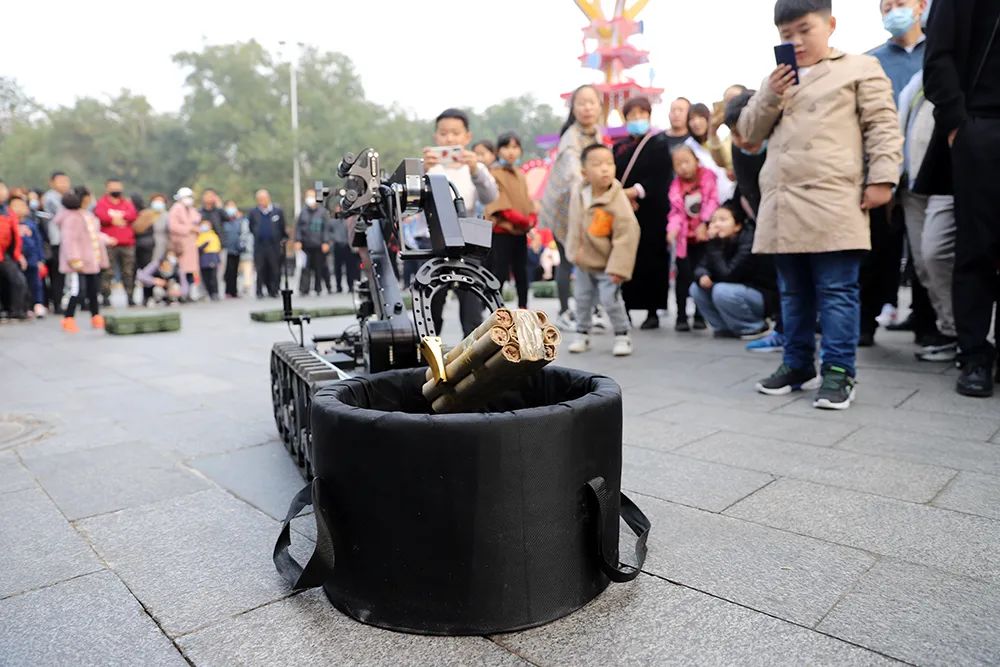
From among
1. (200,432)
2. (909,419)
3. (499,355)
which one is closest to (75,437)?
(200,432)

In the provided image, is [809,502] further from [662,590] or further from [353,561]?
[353,561]

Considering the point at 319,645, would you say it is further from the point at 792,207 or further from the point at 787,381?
the point at 787,381

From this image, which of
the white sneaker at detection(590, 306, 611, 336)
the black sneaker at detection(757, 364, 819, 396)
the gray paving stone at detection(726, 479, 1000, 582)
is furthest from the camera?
the white sneaker at detection(590, 306, 611, 336)

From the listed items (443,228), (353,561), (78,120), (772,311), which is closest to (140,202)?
(772,311)

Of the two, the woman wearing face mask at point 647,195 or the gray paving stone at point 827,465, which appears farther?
the woman wearing face mask at point 647,195

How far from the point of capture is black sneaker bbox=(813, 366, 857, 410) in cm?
369

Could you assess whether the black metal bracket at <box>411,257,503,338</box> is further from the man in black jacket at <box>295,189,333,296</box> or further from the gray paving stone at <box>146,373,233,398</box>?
the man in black jacket at <box>295,189,333,296</box>

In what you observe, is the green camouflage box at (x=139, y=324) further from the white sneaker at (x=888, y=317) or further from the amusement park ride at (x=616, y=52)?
the amusement park ride at (x=616, y=52)

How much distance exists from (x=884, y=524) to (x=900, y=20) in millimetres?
4449

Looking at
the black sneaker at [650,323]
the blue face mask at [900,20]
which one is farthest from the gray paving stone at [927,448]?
the black sneaker at [650,323]

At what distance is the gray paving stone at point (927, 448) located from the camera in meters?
2.71

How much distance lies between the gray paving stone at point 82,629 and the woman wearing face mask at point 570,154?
4976mm

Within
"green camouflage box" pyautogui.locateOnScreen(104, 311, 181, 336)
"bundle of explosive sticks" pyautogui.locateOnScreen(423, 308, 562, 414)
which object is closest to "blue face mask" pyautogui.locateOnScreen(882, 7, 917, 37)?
"bundle of explosive sticks" pyautogui.locateOnScreen(423, 308, 562, 414)

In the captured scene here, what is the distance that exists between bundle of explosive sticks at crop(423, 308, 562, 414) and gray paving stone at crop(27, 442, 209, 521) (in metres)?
1.40
